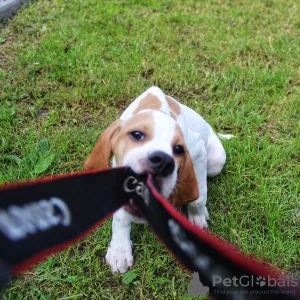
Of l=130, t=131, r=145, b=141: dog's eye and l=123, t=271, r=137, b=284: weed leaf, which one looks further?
l=123, t=271, r=137, b=284: weed leaf

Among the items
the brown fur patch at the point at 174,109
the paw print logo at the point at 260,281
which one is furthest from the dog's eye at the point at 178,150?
the paw print logo at the point at 260,281

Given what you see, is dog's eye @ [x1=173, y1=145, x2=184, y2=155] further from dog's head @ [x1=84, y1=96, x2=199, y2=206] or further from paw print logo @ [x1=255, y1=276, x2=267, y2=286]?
paw print logo @ [x1=255, y1=276, x2=267, y2=286]

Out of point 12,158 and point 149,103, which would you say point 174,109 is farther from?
point 12,158

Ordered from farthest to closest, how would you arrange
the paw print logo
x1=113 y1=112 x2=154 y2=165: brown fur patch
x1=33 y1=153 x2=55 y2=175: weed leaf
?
x1=33 y1=153 x2=55 y2=175: weed leaf → x1=113 y1=112 x2=154 y2=165: brown fur patch → the paw print logo

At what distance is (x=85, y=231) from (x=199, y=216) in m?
1.71

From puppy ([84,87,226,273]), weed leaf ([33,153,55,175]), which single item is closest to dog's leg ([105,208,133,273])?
puppy ([84,87,226,273])

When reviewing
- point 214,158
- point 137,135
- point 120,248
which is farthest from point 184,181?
point 214,158

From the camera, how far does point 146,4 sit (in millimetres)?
5586

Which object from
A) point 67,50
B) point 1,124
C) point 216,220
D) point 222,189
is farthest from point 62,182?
point 67,50

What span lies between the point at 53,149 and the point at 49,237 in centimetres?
224

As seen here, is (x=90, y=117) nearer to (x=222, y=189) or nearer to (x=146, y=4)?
(x=222, y=189)

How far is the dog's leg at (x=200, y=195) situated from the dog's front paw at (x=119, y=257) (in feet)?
1.70

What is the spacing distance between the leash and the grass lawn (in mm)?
1330

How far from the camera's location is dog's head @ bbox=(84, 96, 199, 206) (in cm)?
190
